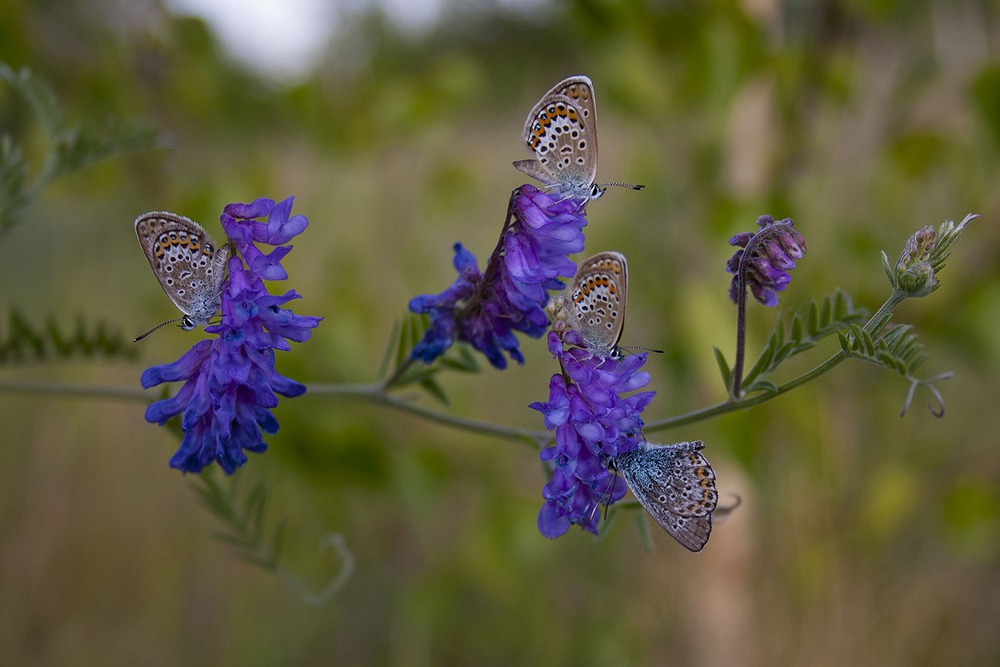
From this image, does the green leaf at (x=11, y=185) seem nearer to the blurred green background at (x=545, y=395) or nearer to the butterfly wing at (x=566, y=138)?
the blurred green background at (x=545, y=395)

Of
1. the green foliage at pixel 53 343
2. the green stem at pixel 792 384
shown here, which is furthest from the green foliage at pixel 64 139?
the green stem at pixel 792 384

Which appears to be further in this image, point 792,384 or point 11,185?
point 11,185

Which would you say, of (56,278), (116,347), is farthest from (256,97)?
(116,347)

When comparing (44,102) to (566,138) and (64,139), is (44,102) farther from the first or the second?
(566,138)

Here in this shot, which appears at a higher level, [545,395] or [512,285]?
[545,395]

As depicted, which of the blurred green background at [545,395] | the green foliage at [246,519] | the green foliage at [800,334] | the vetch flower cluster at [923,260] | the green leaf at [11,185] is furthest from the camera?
the blurred green background at [545,395]

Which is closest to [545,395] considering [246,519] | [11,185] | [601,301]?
[246,519]

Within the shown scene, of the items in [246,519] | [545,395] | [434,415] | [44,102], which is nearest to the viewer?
[434,415]

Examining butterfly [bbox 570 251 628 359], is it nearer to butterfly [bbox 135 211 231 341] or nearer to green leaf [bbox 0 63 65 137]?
butterfly [bbox 135 211 231 341]
